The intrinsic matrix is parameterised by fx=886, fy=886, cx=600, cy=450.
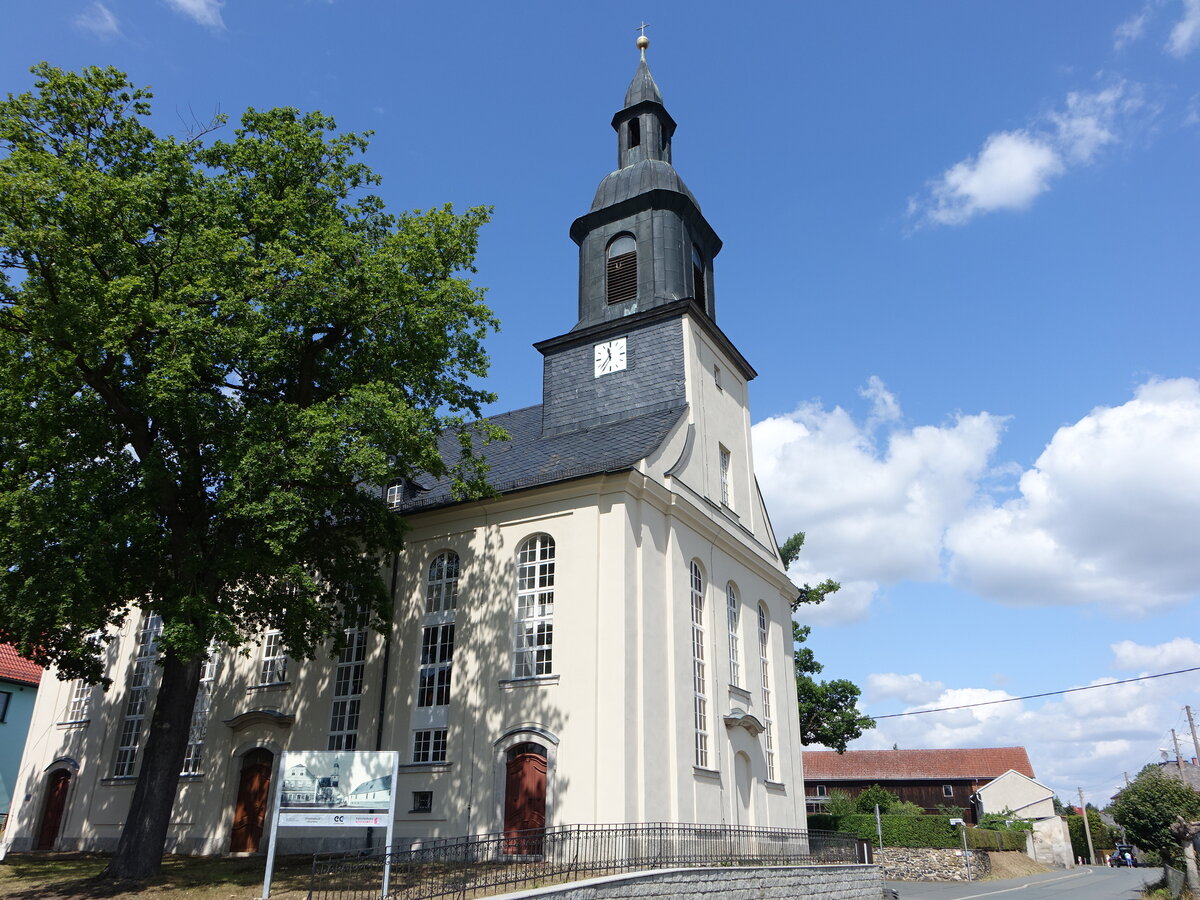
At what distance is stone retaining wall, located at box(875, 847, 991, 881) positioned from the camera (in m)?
36.4

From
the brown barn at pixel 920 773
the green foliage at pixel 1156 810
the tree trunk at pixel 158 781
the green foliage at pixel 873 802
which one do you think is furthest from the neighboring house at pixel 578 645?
the brown barn at pixel 920 773

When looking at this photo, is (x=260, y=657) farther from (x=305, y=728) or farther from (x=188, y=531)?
(x=188, y=531)

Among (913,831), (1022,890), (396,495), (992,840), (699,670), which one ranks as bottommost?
(1022,890)

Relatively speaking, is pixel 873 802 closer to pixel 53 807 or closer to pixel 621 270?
pixel 621 270

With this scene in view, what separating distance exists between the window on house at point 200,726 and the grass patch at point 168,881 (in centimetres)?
404

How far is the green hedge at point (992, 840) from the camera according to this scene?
39691 mm

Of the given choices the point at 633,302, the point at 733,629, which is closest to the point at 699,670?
the point at 733,629

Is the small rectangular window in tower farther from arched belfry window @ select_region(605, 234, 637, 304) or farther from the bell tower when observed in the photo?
arched belfry window @ select_region(605, 234, 637, 304)

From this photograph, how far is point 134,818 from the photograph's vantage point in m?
15.5

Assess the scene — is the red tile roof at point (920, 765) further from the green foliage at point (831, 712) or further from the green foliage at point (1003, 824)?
the green foliage at point (831, 712)

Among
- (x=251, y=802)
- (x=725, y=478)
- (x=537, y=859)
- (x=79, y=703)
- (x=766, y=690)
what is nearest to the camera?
(x=537, y=859)

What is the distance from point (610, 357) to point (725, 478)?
4.82m

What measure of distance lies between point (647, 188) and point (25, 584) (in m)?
19.0

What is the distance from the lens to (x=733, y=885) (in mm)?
16766
